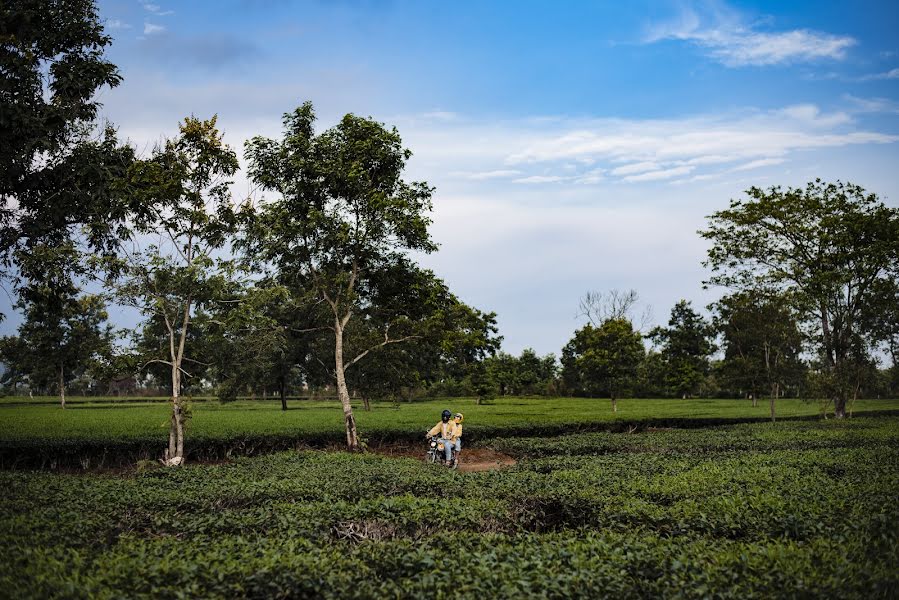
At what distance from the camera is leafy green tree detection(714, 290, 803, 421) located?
27.6 meters

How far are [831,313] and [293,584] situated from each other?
30983 mm

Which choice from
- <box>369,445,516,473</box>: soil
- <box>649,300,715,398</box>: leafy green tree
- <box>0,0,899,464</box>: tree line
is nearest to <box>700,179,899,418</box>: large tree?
<box>0,0,899,464</box>: tree line

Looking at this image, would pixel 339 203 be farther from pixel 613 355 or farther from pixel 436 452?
pixel 613 355

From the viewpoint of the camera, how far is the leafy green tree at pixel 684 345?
60.4 meters

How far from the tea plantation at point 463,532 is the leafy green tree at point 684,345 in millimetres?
49653

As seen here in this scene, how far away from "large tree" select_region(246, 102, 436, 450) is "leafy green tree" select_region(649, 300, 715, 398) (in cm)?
4726

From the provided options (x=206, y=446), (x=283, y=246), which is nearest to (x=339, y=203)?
(x=283, y=246)

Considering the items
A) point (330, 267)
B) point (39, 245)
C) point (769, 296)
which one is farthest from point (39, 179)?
point (769, 296)

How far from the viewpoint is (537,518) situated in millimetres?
8297

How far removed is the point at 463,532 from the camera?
6.45 metres

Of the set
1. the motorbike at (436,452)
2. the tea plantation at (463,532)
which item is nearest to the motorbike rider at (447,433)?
the motorbike at (436,452)

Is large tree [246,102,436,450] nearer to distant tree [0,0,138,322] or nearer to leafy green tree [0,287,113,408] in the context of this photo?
distant tree [0,0,138,322]

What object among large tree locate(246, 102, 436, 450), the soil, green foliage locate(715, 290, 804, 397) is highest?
large tree locate(246, 102, 436, 450)

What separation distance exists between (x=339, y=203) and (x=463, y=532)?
45.5ft
